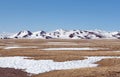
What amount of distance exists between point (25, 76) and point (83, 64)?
11.2m

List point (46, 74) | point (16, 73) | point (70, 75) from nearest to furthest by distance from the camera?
point (70, 75) < point (46, 74) < point (16, 73)

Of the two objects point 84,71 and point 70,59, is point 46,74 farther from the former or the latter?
point 70,59

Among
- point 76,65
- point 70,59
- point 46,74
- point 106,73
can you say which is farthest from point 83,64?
point 106,73

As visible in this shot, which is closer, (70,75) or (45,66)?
(70,75)

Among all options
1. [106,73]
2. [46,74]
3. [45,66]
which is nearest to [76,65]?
[45,66]

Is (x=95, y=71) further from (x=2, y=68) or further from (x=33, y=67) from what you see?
(x=2, y=68)

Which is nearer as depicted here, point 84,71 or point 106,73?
point 106,73

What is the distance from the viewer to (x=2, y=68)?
166ft

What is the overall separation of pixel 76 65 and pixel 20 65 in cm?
912

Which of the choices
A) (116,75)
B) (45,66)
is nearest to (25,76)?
(45,66)

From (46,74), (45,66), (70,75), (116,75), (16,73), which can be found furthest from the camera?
(45,66)

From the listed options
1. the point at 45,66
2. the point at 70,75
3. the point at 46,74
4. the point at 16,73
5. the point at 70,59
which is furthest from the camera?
the point at 70,59

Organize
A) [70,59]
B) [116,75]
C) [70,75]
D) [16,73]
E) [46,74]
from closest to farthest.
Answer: [116,75] < [70,75] < [46,74] < [16,73] < [70,59]

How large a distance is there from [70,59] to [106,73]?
18.8 meters
